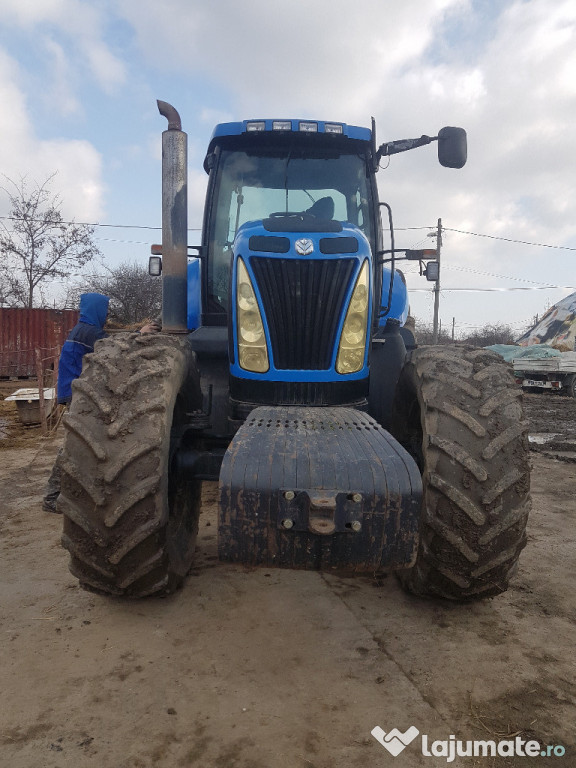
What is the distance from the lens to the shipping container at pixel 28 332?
1936 cm

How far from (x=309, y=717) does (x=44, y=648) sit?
4.39ft

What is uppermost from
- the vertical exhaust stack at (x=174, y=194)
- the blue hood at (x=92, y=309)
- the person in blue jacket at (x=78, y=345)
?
the vertical exhaust stack at (x=174, y=194)

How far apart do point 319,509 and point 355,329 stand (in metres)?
1.44

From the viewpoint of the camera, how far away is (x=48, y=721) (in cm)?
220

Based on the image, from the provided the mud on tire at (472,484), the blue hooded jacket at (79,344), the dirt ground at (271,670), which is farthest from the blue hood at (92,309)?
the mud on tire at (472,484)

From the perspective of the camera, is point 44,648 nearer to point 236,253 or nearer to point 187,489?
point 187,489

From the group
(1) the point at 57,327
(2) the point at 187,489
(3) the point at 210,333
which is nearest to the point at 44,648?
(2) the point at 187,489

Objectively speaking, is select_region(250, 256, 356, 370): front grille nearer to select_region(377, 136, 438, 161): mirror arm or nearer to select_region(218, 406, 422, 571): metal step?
select_region(218, 406, 422, 571): metal step

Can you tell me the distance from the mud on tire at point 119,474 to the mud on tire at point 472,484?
4.08 feet

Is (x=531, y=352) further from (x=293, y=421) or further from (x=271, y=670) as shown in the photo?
(x=271, y=670)

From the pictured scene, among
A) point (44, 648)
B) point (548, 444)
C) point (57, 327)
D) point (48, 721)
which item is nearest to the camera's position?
point (48, 721)

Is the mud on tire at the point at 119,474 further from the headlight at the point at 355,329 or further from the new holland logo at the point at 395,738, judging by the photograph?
the new holland logo at the point at 395,738

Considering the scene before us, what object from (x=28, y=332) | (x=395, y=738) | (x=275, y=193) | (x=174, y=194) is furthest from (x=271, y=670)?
(x=28, y=332)

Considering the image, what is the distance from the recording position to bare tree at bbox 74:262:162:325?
2623cm
